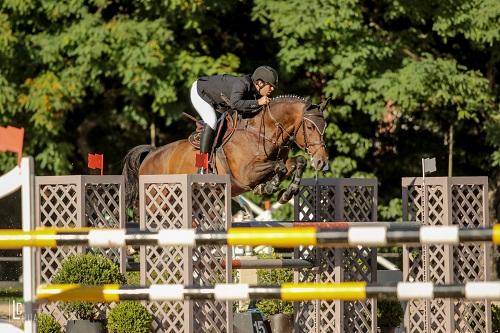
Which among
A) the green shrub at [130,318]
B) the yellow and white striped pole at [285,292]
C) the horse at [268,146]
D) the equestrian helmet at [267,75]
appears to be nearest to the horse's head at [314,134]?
the horse at [268,146]

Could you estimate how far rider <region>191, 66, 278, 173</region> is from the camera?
11797 mm

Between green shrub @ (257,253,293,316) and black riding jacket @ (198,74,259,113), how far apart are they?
136 centimetres

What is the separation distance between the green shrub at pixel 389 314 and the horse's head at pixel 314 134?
1530 millimetres

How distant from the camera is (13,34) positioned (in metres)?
19.9

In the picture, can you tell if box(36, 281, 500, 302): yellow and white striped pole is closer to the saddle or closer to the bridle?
the bridle

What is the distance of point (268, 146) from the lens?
12062mm

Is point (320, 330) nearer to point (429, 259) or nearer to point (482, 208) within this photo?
point (429, 259)

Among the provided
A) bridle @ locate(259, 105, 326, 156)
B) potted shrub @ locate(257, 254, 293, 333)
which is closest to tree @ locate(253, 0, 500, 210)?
bridle @ locate(259, 105, 326, 156)

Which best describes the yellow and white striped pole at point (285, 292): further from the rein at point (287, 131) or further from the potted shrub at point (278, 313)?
the rein at point (287, 131)

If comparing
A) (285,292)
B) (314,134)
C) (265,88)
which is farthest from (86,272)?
(265,88)

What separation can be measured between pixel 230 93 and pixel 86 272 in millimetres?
4075

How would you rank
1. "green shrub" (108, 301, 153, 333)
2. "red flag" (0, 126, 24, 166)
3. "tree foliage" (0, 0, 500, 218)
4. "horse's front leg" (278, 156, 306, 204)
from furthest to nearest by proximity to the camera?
"tree foliage" (0, 0, 500, 218) → "horse's front leg" (278, 156, 306, 204) → "green shrub" (108, 301, 153, 333) → "red flag" (0, 126, 24, 166)

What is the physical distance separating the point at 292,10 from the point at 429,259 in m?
9.80

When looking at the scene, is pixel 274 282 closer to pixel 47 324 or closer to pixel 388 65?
pixel 47 324
